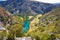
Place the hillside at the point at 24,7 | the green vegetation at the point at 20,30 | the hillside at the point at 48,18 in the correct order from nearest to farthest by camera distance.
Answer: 1. the green vegetation at the point at 20,30
2. the hillside at the point at 48,18
3. the hillside at the point at 24,7

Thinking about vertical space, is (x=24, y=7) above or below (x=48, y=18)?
above

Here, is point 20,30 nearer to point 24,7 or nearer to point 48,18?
point 48,18

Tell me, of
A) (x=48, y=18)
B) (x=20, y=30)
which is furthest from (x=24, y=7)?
(x=20, y=30)

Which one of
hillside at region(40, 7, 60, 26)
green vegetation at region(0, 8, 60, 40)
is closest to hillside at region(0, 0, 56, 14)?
hillside at region(40, 7, 60, 26)

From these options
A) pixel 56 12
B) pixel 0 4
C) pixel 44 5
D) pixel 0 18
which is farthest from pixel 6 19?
pixel 44 5

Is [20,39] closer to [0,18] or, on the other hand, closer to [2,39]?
[2,39]

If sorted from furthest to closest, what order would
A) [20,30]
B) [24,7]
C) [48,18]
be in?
1. [24,7]
2. [48,18]
3. [20,30]

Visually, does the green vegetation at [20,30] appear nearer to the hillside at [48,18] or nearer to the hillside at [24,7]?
the hillside at [48,18]

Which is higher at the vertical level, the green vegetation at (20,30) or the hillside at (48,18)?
the green vegetation at (20,30)

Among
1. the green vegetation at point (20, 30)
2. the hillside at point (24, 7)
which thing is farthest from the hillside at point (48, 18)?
the green vegetation at point (20, 30)

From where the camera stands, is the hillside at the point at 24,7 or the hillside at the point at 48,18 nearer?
the hillside at the point at 48,18

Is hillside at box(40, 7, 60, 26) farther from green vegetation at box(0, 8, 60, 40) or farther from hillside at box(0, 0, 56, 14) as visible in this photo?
green vegetation at box(0, 8, 60, 40)

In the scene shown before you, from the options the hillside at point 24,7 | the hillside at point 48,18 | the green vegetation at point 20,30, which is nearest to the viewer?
the green vegetation at point 20,30
